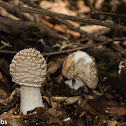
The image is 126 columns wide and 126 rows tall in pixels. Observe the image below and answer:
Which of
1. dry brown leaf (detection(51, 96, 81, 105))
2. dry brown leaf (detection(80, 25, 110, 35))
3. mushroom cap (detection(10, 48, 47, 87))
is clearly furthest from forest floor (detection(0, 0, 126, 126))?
dry brown leaf (detection(80, 25, 110, 35))

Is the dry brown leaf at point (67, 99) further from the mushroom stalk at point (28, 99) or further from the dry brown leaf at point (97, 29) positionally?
the dry brown leaf at point (97, 29)

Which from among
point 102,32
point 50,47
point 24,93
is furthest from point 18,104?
point 102,32

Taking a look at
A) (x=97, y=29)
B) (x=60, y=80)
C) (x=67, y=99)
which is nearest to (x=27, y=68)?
(x=67, y=99)

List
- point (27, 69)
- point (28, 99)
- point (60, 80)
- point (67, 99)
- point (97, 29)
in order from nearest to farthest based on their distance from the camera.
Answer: point (27, 69) → point (28, 99) → point (67, 99) → point (60, 80) → point (97, 29)

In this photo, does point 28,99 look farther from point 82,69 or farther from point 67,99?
point 82,69

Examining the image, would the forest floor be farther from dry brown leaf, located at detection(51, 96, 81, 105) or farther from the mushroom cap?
the mushroom cap

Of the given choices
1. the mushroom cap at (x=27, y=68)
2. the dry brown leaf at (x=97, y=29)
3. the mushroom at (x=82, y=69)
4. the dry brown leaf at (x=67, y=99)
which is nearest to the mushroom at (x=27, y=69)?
the mushroom cap at (x=27, y=68)
